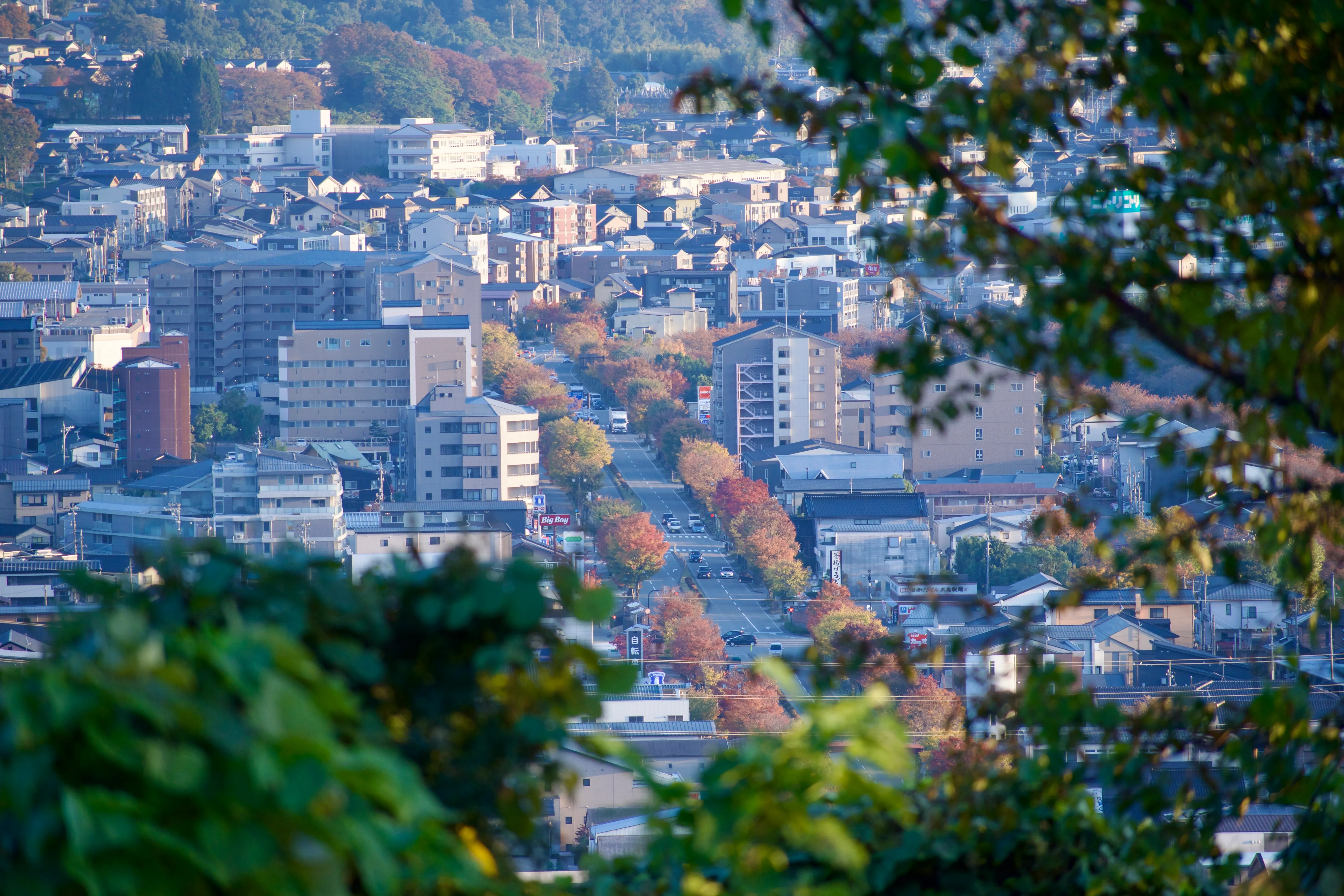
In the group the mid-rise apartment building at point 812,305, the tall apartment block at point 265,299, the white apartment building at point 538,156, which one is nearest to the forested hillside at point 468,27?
the white apartment building at point 538,156

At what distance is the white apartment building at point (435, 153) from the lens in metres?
29.9

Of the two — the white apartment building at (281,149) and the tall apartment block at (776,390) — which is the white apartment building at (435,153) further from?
the tall apartment block at (776,390)

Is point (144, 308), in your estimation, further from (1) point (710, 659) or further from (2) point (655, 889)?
(2) point (655, 889)

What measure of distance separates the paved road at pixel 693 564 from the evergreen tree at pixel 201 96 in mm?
17531

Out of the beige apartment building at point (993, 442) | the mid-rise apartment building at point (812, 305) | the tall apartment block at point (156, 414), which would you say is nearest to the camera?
the tall apartment block at point (156, 414)

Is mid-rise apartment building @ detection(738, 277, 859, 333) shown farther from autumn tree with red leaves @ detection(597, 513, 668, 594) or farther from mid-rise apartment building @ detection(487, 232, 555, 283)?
autumn tree with red leaves @ detection(597, 513, 668, 594)

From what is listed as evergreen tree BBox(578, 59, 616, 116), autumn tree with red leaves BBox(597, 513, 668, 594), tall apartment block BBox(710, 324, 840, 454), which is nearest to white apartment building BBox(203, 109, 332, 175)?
evergreen tree BBox(578, 59, 616, 116)

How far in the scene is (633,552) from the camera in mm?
11023

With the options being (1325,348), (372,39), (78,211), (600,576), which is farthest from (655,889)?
(372,39)

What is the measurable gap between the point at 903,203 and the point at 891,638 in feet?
1.21

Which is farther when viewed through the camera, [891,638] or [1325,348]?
[891,638]

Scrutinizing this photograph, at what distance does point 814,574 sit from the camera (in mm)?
11461

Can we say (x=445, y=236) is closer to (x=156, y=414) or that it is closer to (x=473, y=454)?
(x=156, y=414)

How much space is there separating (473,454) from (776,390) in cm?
412
